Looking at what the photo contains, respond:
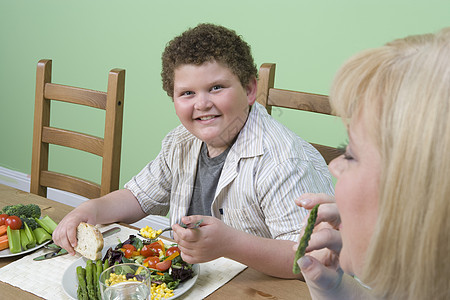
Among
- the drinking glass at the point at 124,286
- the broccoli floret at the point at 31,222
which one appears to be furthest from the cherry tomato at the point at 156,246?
the broccoli floret at the point at 31,222

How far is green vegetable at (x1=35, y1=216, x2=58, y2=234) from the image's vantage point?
1372mm

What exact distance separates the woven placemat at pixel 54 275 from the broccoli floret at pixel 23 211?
177mm

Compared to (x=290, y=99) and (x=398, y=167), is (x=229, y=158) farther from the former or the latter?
(x=398, y=167)

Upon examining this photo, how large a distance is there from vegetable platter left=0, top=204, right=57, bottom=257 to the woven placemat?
0.10ft

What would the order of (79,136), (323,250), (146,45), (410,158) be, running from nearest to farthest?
(410,158) → (323,250) → (79,136) → (146,45)

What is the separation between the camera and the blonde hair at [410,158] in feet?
1.61

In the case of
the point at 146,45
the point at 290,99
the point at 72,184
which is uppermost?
the point at 146,45

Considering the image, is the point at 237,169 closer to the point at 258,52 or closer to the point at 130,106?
the point at 258,52

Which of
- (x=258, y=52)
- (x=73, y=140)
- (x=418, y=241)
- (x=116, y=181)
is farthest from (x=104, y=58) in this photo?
(x=418, y=241)

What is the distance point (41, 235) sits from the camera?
1334 mm

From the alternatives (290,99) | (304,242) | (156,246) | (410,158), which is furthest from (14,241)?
(410,158)

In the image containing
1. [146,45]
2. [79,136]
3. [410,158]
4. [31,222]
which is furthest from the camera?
[146,45]

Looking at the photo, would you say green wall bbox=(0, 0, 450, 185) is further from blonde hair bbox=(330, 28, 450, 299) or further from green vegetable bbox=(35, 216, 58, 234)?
blonde hair bbox=(330, 28, 450, 299)

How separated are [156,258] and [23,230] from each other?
1.29ft
